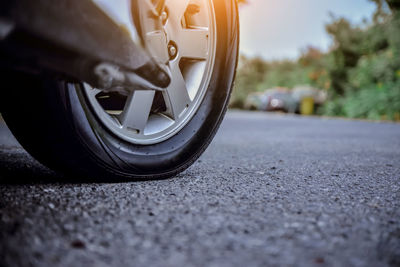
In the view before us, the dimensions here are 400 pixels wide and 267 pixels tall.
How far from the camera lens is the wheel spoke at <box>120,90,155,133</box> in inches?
63.8

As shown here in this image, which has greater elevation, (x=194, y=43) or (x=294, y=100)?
(x=194, y=43)

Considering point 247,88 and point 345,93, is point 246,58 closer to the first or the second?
point 247,88

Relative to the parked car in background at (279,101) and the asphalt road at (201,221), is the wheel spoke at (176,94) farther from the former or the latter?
the parked car in background at (279,101)

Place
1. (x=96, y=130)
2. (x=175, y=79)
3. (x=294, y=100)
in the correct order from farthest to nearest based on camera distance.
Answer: (x=294, y=100)
(x=175, y=79)
(x=96, y=130)

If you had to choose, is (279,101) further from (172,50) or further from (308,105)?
(172,50)

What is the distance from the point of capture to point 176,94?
174 cm

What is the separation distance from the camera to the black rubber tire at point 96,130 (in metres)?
1.38

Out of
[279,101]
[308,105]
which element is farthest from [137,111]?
[279,101]

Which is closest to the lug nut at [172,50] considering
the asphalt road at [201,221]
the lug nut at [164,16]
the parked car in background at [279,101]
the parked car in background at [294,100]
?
the lug nut at [164,16]

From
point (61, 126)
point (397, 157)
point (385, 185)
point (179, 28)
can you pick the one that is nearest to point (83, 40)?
point (61, 126)

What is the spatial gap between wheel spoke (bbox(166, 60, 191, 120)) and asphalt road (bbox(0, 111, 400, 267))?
331mm

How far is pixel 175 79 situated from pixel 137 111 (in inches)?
9.1

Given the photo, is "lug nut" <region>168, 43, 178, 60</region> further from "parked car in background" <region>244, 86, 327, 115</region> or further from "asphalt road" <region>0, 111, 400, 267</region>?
"parked car in background" <region>244, 86, 327, 115</region>

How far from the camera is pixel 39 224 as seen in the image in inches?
42.2
